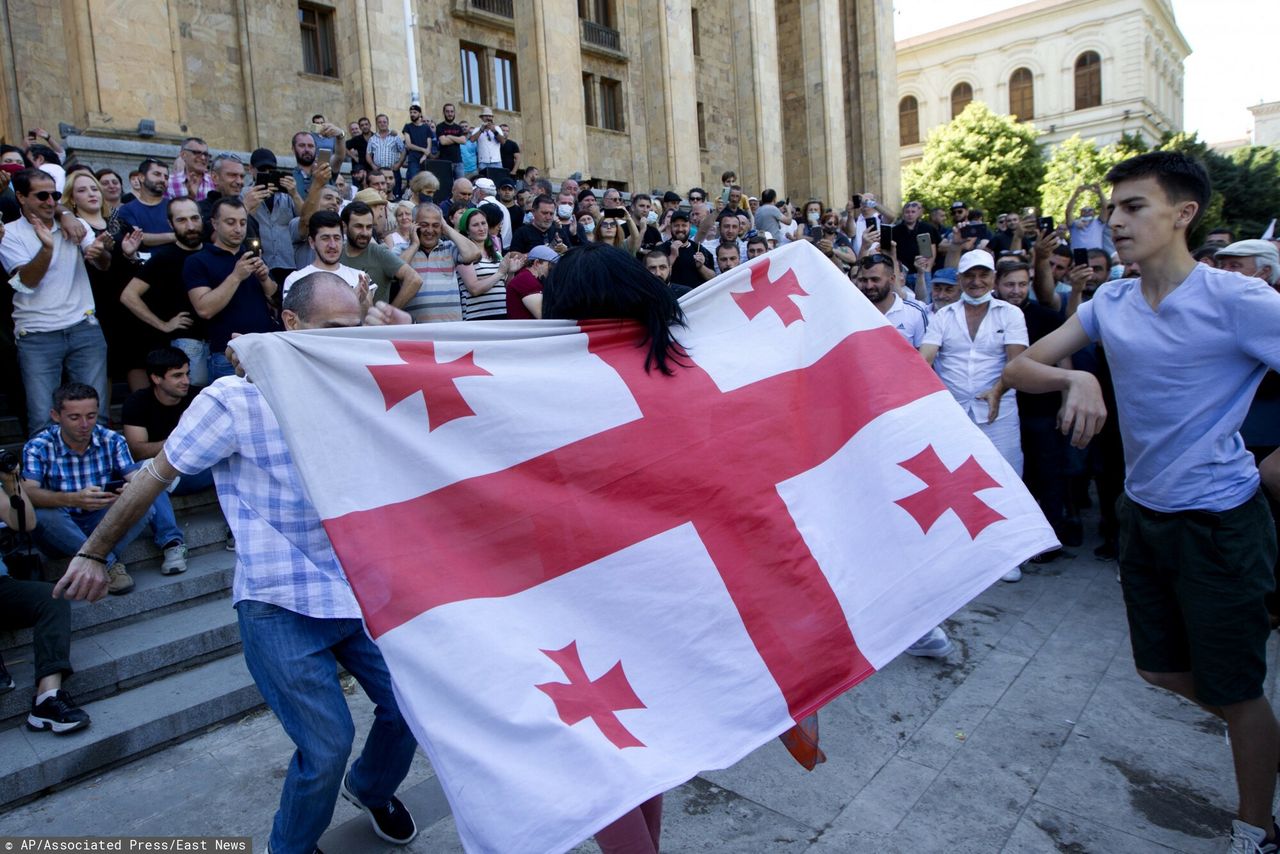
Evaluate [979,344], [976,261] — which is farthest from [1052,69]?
[979,344]

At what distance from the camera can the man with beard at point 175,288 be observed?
6266 millimetres

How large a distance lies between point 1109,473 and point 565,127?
644 inches

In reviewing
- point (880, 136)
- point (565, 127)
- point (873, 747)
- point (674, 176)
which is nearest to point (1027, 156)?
point (880, 136)

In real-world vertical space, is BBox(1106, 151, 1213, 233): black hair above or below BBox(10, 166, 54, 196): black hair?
below

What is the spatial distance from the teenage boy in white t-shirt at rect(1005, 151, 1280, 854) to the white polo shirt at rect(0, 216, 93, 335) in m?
6.02

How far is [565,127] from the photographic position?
803 inches

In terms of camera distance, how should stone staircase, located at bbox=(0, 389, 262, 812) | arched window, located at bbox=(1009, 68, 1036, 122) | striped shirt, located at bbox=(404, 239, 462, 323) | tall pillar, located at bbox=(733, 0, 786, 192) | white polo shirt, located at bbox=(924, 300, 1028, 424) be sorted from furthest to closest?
arched window, located at bbox=(1009, 68, 1036, 122) < tall pillar, located at bbox=(733, 0, 786, 192) < striped shirt, located at bbox=(404, 239, 462, 323) < white polo shirt, located at bbox=(924, 300, 1028, 424) < stone staircase, located at bbox=(0, 389, 262, 812)

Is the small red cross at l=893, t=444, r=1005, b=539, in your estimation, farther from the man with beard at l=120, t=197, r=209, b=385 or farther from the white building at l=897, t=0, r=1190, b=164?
the white building at l=897, t=0, r=1190, b=164

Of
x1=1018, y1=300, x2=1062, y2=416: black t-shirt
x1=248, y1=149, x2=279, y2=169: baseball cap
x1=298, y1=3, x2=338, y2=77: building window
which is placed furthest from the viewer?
x1=298, y1=3, x2=338, y2=77: building window

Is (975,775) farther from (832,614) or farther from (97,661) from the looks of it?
(97,661)

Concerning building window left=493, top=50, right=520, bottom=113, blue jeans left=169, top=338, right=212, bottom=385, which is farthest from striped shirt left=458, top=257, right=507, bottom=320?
building window left=493, top=50, right=520, bottom=113

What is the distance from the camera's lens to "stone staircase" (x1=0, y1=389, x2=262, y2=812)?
384cm

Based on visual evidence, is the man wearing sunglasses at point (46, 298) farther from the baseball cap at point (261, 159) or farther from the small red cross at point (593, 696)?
the small red cross at point (593, 696)

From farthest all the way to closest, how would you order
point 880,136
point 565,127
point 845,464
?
point 880,136 → point 565,127 → point 845,464
